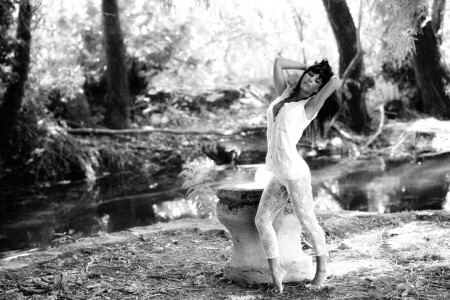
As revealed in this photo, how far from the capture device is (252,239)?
15.5ft

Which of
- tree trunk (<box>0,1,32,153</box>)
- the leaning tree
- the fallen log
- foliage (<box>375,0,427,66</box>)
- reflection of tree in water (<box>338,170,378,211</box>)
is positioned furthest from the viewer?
the leaning tree

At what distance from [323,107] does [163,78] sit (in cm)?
1179

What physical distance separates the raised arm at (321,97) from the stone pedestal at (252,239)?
0.73 metres

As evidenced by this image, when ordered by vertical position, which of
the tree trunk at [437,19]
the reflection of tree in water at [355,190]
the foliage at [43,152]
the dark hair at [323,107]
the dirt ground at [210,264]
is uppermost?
the tree trunk at [437,19]

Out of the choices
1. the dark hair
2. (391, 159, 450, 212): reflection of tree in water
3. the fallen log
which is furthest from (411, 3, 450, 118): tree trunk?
the dark hair

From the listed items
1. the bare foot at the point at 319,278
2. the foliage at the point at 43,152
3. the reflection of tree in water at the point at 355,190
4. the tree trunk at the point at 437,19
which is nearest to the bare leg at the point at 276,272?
the bare foot at the point at 319,278

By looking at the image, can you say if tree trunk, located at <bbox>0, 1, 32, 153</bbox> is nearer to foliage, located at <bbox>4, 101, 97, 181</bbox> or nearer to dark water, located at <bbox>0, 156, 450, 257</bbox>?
foliage, located at <bbox>4, 101, 97, 181</bbox>

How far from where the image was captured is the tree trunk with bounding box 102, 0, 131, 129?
13.6 meters

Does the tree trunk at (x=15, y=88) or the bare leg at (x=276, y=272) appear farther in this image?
the tree trunk at (x=15, y=88)

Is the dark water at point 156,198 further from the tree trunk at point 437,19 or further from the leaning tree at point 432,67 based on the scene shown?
the tree trunk at point 437,19

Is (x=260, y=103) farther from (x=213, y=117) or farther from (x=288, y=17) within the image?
(x=288, y=17)

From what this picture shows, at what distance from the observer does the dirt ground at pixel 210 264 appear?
441cm

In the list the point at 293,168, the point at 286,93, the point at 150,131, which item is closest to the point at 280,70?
the point at 286,93

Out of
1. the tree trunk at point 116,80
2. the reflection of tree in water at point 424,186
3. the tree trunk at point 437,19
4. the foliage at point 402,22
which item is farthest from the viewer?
the tree trunk at point 437,19
